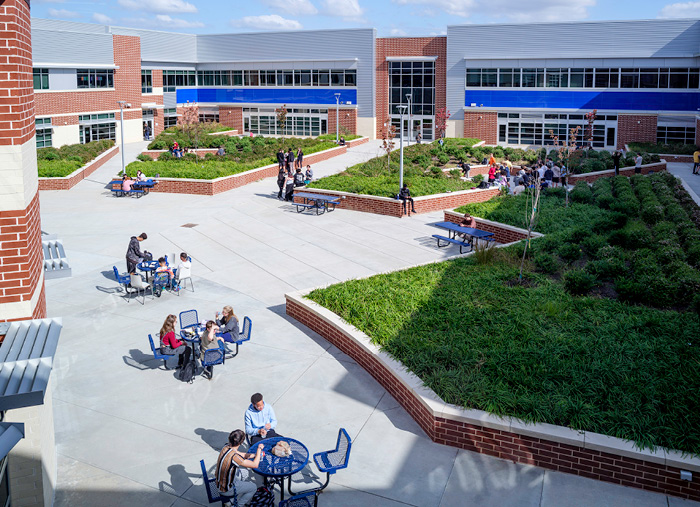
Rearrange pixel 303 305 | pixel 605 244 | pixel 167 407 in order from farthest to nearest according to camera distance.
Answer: pixel 605 244, pixel 303 305, pixel 167 407

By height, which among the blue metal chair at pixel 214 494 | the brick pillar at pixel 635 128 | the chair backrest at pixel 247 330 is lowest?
the blue metal chair at pixel 214 494

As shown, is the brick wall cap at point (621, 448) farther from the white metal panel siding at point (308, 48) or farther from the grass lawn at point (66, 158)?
the white metal panel siding at point (308, 48)

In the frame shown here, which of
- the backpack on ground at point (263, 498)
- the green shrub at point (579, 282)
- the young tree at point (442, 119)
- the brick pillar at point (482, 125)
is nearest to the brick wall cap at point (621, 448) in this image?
the backpack on ground at point (263, 498)

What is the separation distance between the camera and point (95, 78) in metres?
51.3

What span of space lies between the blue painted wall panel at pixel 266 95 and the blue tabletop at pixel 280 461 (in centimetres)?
5182

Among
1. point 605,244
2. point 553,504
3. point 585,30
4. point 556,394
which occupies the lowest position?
point 553,504

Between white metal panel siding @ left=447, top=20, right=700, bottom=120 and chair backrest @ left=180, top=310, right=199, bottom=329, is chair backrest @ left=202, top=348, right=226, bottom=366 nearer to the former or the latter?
chair backrest @ left=180, top=310, right=199, bottom=329

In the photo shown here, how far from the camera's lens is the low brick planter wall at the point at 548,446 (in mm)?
8344

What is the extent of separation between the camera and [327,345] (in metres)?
13.1

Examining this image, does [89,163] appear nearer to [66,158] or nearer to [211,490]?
[66,158]

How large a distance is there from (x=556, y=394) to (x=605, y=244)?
28.3 ft

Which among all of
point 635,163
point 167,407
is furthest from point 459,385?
point 635,163

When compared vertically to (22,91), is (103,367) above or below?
below

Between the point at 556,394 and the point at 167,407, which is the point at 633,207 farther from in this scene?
the point at 167,407
